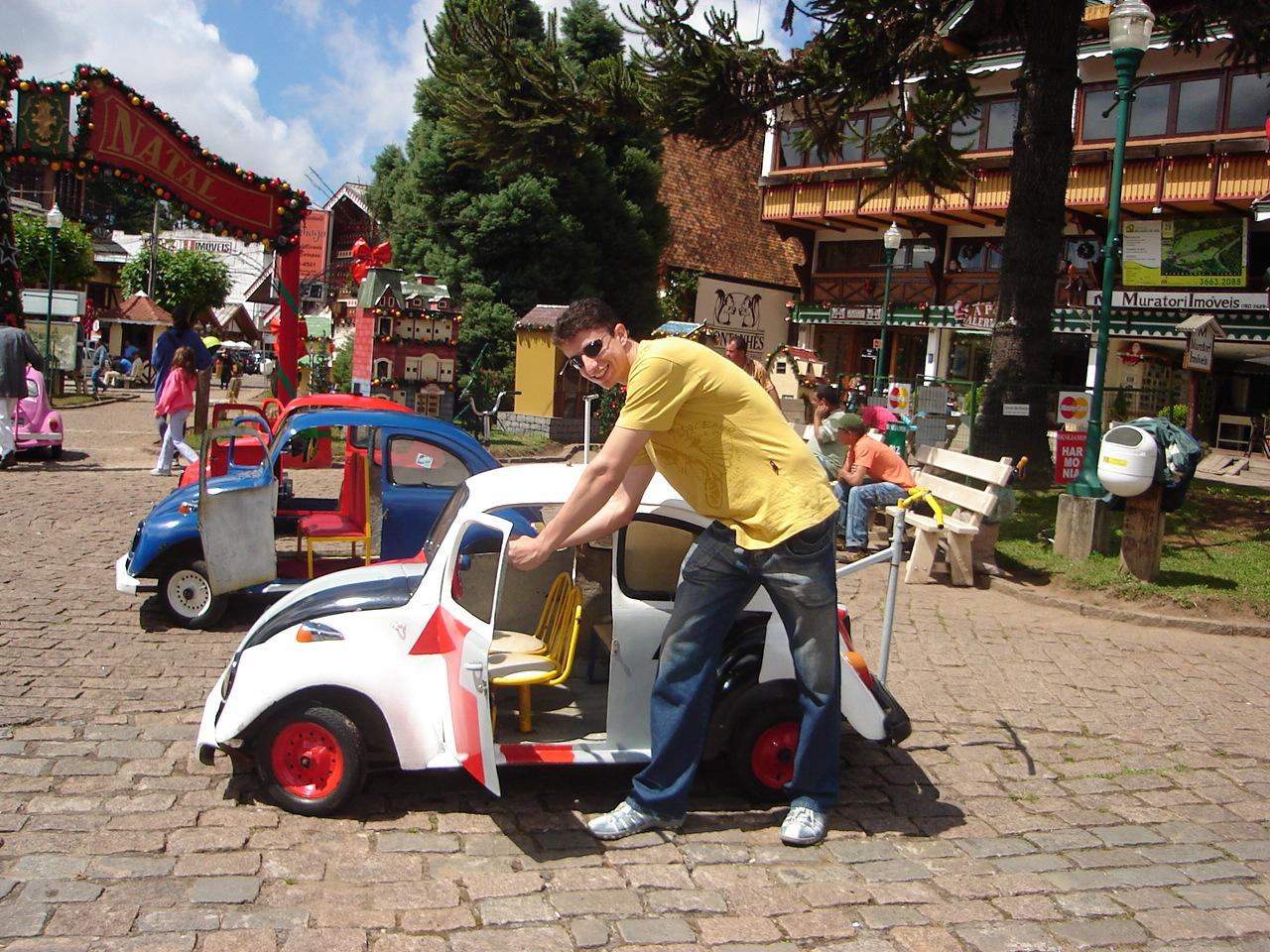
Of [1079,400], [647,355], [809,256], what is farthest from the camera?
[809,256]

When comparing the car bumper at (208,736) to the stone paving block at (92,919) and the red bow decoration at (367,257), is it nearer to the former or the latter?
the stone paving block at (92,919)

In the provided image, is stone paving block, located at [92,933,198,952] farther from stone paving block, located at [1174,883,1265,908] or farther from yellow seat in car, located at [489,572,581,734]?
stone paving block, located at [1174,883,1265,908]

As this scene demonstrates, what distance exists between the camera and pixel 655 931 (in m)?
3.77

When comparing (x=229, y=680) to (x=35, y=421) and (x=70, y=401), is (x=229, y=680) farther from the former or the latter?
(x=70, y=401)

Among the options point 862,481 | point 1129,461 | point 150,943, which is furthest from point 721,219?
point 150,943

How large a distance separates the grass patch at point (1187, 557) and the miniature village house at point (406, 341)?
10.1 meters

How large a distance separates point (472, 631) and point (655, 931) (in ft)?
4.34

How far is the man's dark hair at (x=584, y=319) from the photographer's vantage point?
4.52 metres

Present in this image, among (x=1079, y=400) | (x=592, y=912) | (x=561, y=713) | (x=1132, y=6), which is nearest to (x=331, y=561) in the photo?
(x=561, y=713)

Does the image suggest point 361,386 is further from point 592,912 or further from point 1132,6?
point 592,912

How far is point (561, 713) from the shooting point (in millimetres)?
5012

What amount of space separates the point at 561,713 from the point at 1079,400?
10966 millimetres

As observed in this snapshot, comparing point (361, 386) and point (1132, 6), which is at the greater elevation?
point (1132, 6)

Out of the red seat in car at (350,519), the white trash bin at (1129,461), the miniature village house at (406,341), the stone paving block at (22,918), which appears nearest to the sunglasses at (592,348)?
the stone paving block at (22,918)
